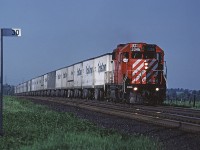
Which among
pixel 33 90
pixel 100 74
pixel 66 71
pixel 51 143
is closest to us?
pixel 51 143

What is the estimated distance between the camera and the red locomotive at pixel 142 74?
75.2ft

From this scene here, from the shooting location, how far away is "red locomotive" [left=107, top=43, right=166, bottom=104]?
22.9m

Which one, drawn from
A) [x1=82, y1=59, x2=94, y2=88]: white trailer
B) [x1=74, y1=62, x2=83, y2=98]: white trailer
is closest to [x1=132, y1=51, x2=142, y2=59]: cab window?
[x1=82, y1=59, x2=94, y2=88]: white trailer

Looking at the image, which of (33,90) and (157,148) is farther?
(33,90)

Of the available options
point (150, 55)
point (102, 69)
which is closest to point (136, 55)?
point (150, 55)

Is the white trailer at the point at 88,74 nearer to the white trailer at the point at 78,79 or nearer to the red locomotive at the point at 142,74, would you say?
the white trailer at the point at 78,79

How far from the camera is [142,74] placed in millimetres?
23281

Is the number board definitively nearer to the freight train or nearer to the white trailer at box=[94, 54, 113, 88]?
the freight train

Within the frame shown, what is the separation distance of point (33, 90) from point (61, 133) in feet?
228

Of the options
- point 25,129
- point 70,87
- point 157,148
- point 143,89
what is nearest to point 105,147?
point 157,148

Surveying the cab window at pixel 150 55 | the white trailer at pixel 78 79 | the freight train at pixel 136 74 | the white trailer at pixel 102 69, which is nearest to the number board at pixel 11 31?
the freight train at pixel 136 74

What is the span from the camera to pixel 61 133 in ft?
30.4

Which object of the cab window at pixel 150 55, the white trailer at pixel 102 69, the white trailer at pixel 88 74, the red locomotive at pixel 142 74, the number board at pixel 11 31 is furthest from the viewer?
the white trailer at pixel 88 74

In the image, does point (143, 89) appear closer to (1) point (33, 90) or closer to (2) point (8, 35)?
(2) point (8, 35)
